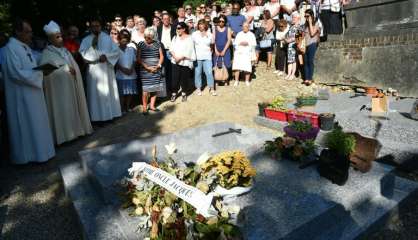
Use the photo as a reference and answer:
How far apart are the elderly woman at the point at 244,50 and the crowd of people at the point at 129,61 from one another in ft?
0.09

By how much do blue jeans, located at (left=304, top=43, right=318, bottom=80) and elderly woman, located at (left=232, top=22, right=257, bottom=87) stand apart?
53.7 inches

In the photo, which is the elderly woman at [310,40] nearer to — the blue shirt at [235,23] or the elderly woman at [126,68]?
the blue shirt at [235,23]

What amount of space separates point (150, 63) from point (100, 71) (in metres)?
1.10

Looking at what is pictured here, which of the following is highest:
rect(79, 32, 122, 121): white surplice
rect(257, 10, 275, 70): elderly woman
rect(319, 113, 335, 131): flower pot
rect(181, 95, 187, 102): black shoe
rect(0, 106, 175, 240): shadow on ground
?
rect(257, 10, 275, 70): elderly woman

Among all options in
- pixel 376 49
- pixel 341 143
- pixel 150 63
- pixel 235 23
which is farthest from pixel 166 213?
pixel 235 23

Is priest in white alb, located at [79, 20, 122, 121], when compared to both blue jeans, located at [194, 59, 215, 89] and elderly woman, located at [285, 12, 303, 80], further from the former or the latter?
elderly woman, located at [285, 12, 303, 80]

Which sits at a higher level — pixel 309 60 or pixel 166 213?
pixel 309 60

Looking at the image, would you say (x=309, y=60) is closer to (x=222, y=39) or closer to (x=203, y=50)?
(x=222, y=39)

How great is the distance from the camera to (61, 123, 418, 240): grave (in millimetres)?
2865

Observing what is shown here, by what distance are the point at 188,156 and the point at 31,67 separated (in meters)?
3.41

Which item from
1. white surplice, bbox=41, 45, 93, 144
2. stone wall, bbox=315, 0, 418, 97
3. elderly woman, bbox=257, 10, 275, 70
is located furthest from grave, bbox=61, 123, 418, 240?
elderly woman, bbox=257, 10, 275, 70

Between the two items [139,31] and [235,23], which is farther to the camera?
[235,23]

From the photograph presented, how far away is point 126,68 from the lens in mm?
8000

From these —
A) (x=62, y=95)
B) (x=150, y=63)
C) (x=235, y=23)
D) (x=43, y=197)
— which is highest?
(x=235, y=23)
